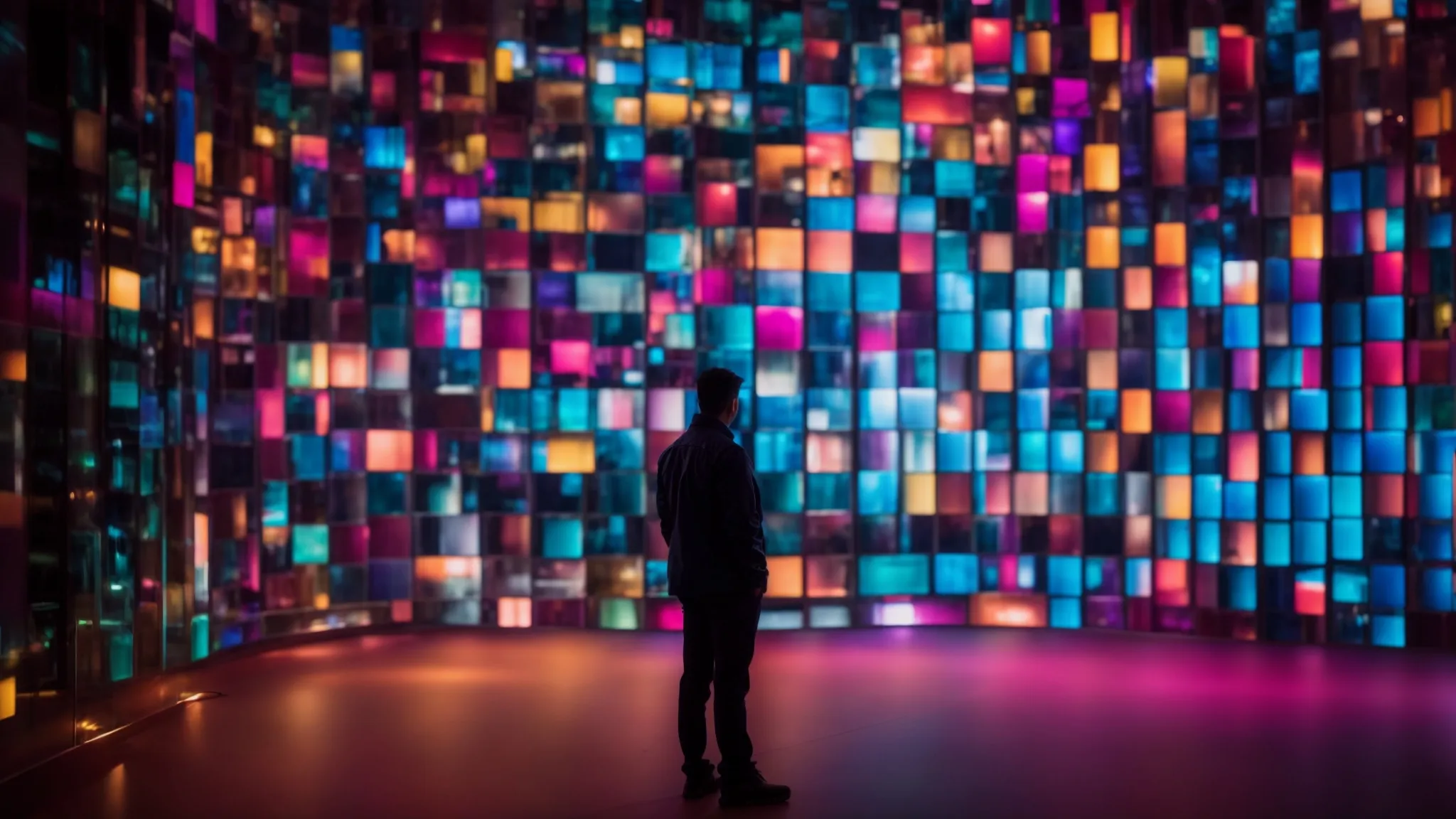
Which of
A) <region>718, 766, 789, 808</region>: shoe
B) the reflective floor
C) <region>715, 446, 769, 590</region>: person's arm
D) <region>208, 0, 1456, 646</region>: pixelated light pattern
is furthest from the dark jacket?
<region>208, 0, 1456, 646</region>: pixelated light pattern

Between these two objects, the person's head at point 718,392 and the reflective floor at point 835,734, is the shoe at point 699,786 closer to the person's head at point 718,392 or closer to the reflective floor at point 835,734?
the reflective floor at point 835,734

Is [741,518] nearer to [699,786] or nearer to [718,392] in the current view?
[718,392]

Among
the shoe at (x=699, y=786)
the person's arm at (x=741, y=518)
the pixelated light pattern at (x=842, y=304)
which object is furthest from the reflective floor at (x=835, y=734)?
the person's arm at (x=741, y=518)

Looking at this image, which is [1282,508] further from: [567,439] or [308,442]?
[308,442]

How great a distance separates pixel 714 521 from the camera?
464 centimetres

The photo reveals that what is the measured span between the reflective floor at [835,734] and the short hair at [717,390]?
4.16 feet

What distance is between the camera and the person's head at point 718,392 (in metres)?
4.76

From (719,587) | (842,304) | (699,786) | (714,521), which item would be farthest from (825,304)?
(699,786)

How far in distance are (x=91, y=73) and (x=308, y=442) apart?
10.9 ft

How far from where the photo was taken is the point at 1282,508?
332 inches

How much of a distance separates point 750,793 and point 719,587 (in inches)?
25.9

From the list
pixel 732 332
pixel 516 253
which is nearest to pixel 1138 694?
pixel 732 332

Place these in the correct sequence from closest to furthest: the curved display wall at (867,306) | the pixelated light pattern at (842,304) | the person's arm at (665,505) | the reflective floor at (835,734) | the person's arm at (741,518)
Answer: the person's arm at (741,518) < the reflective floor at (835,734) < the person's arm at (665,505) < the curved display wall at (867,306) < the pixelated light pattern at (842,304)

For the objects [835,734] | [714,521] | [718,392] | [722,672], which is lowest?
[835,734]
